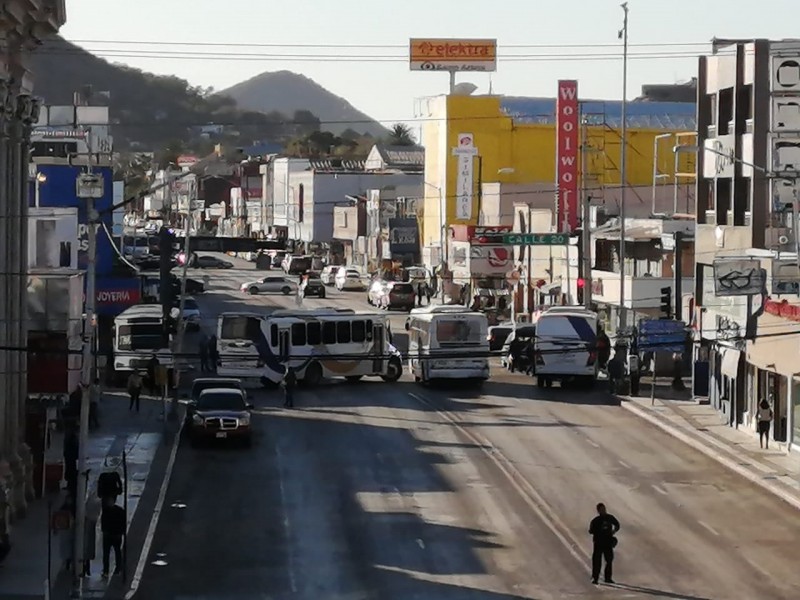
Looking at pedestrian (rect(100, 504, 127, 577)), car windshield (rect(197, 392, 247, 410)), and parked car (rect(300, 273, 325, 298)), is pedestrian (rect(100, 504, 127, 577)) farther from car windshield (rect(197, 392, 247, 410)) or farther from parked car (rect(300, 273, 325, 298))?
parked car (rect(300, 273, 325, 298))

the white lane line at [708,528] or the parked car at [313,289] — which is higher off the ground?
the parked car at [313,289]

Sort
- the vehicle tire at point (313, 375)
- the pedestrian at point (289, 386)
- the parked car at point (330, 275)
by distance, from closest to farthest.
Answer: the pedestrian at point (289, 386) < the vehicle tire at point (313, 375) < the parked car at point (330, 275)

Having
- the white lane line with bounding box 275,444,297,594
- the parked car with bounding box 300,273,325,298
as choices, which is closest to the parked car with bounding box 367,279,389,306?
the parked car with bounding box 300,273,325,298

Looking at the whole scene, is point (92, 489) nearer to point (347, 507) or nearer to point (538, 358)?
point (347, 507)

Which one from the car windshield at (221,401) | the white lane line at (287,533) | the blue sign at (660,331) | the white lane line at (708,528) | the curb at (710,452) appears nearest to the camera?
the white lane line at (287,533)

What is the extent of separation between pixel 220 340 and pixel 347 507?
2393 centimetres

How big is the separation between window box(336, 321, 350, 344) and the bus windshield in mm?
7214

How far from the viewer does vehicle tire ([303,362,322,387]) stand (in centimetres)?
5934

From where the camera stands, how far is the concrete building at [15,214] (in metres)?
32.6

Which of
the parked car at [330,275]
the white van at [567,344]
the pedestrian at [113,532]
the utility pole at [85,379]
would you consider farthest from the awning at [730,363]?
the parked car at [330,275]

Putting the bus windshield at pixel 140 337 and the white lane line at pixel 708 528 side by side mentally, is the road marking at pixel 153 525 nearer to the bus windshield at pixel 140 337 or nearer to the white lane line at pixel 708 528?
the white lane line at pixel 708 528

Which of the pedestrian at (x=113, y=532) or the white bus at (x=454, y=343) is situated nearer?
the pedestrian at (x=113, y=532)

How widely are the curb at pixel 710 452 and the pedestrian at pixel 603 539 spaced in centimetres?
982

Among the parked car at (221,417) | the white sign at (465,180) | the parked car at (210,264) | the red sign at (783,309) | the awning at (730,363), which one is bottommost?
the parked car at (221,417)
